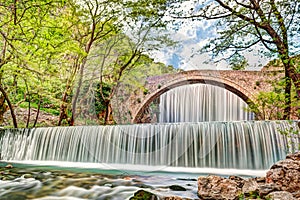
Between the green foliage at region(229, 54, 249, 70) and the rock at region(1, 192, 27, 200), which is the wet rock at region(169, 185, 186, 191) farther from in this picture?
the green foliage at region(229, 54, 249, 70)

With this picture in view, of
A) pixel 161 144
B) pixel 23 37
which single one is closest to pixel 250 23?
pixel 161 144

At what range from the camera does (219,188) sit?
98.9 inches

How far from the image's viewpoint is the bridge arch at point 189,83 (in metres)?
11.6

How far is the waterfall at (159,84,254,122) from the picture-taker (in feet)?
41.4

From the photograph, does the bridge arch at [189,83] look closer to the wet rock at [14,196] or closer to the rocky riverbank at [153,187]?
the rocky riverbank at [153,187]

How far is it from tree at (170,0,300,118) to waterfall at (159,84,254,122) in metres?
7.24

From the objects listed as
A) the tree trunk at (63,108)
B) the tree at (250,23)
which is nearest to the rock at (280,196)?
the tree at (250,23)

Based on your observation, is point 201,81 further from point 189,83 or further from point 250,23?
point 250,23

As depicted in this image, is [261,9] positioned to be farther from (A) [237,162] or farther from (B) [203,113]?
(B) [203,113]

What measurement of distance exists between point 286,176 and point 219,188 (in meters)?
0.64

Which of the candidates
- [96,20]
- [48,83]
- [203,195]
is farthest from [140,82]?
[203,195]

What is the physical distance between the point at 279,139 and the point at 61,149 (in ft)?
15.9

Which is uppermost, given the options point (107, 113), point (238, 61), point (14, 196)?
point (238, 61)

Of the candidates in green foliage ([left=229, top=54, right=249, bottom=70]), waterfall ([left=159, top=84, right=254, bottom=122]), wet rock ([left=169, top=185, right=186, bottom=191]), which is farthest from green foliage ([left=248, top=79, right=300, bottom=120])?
waterfall ([left=159, top=84, right=254, bottom=122])
